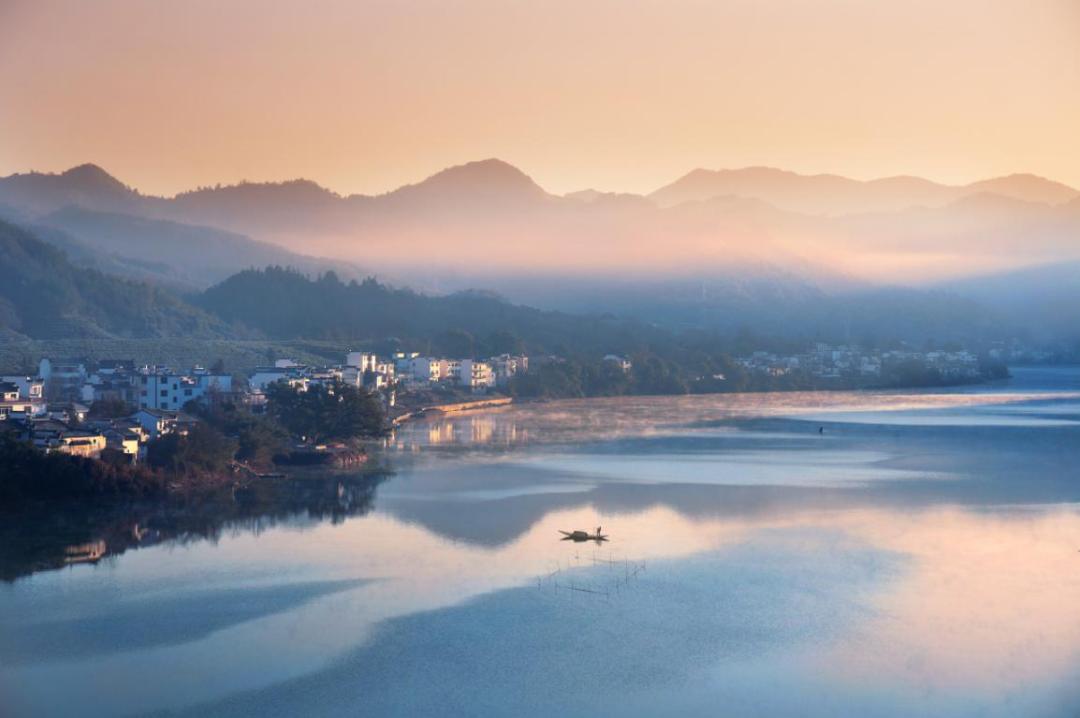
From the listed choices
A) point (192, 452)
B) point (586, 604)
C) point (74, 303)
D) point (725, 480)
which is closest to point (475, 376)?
point (74, 303)

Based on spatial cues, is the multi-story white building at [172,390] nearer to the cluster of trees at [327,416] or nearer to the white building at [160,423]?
the cluster of trees at [327,416]

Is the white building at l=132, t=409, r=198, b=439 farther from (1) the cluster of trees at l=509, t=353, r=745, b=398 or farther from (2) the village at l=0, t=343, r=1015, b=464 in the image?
(1) the cluster of trees at l=509, t=353, r=745, b=398

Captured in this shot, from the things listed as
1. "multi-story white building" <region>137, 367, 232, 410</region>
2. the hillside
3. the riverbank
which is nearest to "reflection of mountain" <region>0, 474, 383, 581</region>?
"multi-story white building" <region>137, 367, 232, 410</region>

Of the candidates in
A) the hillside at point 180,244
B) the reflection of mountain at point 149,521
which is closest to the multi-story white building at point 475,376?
the reflection of mountain at point 149,521

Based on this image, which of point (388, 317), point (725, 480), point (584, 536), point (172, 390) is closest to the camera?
point (584, 536)

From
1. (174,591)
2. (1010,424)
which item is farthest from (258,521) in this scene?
(1010,424)

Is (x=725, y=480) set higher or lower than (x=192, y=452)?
lower

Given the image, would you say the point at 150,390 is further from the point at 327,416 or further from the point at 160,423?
the point at 160,423
